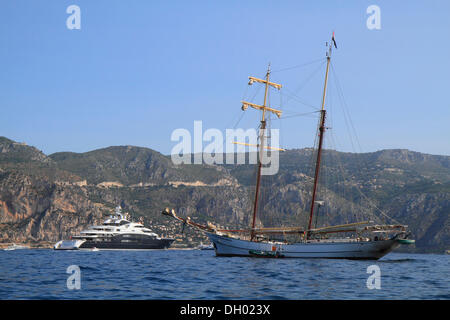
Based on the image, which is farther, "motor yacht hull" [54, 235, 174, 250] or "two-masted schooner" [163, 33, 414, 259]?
"motor yacht hull" [54, 235, 174, 250]

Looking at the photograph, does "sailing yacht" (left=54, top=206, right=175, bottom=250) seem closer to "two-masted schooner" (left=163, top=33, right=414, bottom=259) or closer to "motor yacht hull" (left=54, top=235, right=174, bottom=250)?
"motor yacht hull" (left=54, top=235, right=174, bottom=250)

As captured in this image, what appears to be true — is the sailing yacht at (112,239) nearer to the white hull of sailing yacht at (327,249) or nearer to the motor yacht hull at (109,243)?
the motor yacht hull at (109,243)

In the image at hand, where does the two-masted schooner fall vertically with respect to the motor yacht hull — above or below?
above

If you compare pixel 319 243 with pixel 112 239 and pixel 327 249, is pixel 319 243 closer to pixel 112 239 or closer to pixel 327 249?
pixel 327 249

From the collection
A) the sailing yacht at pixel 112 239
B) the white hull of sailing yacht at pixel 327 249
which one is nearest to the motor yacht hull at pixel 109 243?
the sailing yacht at pixel 112 239

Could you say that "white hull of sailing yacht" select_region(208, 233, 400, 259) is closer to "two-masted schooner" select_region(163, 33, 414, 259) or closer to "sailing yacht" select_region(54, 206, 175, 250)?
"two-masted schooner" select_region(163, 33, 414, 259)

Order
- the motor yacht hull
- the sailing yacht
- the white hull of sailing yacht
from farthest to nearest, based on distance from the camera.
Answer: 1. the sailing yacht
2. the motor yacht hull
3. the white hull of sailing yacht

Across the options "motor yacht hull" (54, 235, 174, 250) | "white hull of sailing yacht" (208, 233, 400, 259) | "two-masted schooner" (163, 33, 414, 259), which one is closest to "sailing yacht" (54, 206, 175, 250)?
"motor yacht hull" (54, 235, 174, 250)

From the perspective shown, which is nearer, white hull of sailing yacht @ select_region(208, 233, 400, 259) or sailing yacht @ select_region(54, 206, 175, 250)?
white hull of sailing yacht @ select_region(208, 233, 400, 259)

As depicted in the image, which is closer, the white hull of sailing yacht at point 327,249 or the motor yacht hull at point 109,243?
the white hull of sailing yacht at point 327,249

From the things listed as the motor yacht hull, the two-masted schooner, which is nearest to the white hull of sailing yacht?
the two-masted schooner

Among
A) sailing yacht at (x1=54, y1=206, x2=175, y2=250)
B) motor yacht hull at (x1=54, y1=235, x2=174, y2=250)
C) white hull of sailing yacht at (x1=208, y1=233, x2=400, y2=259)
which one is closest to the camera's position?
white hull of sailing yacht at (x1=208, y1=233, x2=400, y2=259)
